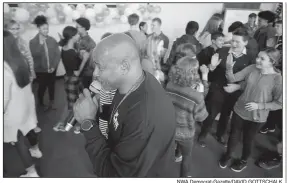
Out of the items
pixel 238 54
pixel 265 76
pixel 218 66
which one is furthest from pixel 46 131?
pixel 265 76

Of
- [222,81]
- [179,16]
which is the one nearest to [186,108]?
[222,81]

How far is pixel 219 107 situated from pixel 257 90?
0.23 m

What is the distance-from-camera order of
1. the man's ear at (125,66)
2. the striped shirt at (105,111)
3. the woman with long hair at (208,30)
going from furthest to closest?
the woman with long hair at (208,30)
the striped shirt at (105,111)
the man's ear at (125,66)

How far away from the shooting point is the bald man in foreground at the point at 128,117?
1.08 metres

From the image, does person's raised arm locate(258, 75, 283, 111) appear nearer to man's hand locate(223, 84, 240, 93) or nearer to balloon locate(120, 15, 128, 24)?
man's hand locate(223, 84, 240, 93)

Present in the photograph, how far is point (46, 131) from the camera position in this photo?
4.98ft

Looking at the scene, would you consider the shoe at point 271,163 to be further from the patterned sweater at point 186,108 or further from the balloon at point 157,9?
the balloon at point 157,9

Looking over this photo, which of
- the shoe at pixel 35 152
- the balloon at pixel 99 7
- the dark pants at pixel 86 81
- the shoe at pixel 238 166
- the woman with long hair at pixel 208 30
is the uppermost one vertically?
the balloon at pixel 99 7

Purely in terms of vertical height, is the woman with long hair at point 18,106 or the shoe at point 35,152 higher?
the woman with long hair at point 18,106

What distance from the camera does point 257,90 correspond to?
1483 mm

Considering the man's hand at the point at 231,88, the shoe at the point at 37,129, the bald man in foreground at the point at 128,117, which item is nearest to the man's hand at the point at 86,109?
the bald man in foreground at the point at 128,117

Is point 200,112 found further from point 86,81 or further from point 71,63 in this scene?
point 71,63

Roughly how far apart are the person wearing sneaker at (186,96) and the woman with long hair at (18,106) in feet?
2.58

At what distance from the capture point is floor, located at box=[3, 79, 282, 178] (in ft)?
4.97
